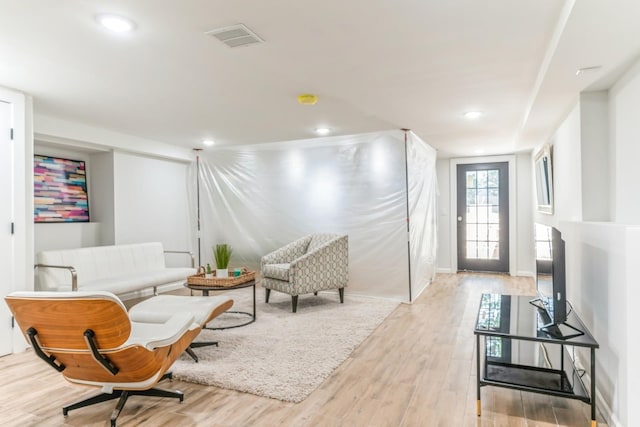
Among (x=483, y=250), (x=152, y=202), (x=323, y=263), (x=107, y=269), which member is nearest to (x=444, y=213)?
(x=483, y=250)

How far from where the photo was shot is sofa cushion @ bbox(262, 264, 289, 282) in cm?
441

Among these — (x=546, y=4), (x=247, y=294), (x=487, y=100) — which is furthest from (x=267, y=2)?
(x=247, y=294)

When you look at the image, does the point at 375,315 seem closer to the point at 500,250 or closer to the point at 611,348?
the point at 611,348

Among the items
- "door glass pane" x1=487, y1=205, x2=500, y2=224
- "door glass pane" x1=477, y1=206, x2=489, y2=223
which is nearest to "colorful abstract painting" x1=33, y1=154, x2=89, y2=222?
"door glass pane" x1=477, y1=206, x2=489, y2=223

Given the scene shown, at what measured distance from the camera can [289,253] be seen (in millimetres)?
5098

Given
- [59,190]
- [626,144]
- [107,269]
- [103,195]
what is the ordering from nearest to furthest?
[626,144] < [107,269] < [59,190] < [103,195]

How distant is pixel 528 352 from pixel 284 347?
1.90m

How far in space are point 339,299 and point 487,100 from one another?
9.46 ft

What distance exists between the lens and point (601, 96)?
284 centimetres

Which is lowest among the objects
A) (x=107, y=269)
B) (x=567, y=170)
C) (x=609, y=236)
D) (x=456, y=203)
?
(x=107, y=269)

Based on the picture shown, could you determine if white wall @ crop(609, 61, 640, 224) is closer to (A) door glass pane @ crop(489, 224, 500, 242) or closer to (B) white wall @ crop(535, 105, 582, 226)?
(B) white wall @ crop(535, 105, 582, 226)

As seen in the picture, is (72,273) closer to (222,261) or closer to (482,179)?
(222,261)

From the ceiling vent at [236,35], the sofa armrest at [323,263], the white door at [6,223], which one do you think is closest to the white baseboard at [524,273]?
the sofa armrest at [323,263]

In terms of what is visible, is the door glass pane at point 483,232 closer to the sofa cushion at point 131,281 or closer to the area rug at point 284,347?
the area rug at point 284,347
